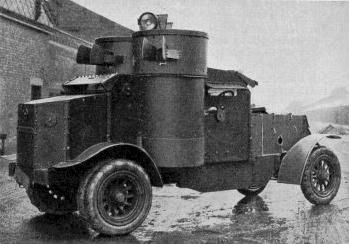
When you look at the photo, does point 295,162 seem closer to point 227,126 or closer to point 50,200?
point 227,126

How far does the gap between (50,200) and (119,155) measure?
1333 millimetres

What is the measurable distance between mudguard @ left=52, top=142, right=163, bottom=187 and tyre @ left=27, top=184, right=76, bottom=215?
39.9 inches

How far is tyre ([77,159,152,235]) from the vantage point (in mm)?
5449

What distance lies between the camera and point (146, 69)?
6020mm

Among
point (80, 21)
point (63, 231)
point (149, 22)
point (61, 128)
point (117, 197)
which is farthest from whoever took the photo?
point (80, 21)

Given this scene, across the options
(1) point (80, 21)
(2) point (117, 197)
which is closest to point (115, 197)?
(2) point (117, 197)

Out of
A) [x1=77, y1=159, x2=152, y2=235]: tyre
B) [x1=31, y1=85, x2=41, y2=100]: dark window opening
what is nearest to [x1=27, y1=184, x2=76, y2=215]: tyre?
[x1=77, y1=159, x2=152, y2=235]: tyre

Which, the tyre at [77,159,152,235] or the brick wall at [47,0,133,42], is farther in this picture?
the brick wall at [47,0,133,42]

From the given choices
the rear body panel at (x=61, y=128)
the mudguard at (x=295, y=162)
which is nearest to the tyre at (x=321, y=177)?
the mudguard at (x=295, y=162)

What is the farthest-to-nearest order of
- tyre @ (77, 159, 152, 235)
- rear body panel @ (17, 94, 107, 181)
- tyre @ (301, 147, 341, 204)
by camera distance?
tyre @ (301, 147, 341, 204) < rear body panel @ (17, 94, 107, 181) < tyre @ (77, 159, 152, 235)

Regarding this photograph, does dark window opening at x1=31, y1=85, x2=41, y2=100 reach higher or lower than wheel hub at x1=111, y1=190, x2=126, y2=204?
higher

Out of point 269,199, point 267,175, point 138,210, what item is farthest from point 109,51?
point 269,199

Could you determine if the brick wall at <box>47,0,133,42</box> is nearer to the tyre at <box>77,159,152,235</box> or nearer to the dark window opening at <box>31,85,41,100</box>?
the dark window opening at <box>31,85,41,100</box>

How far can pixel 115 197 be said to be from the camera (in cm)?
566
